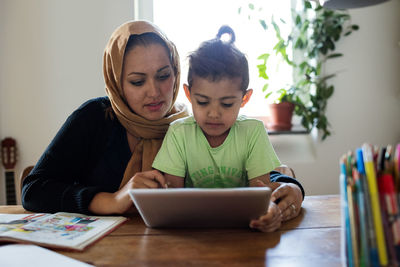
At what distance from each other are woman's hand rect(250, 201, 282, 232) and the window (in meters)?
2.01

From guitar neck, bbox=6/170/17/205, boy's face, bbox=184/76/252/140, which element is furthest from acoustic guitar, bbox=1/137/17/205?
boy's face, bbox=184/76/252/140

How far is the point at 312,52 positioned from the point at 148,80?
1.71 metres

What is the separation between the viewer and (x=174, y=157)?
1.21 metres

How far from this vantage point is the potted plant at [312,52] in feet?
8.63

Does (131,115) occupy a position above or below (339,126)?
above

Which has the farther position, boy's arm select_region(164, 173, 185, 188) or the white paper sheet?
boy's arm select_region(164, 173, 185, 188)

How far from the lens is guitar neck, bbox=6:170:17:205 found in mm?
2627

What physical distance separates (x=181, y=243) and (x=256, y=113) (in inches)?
89.6

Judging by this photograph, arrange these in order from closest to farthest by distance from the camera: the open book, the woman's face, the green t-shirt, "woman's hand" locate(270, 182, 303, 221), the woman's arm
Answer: the open book, "woman's hand" locate(270, 182, 303, 221), the woman's arm, the green t-shirt, the woman's face

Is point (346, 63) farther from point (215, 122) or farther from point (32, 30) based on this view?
point (32, 30)

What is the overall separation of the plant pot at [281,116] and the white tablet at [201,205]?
74.7 inches

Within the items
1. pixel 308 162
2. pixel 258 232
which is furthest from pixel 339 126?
pixel 258 232

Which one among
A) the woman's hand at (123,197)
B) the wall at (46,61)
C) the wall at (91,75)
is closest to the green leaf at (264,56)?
the wall at (91,75)

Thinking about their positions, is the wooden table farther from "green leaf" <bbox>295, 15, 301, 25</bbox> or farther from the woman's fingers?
"green leaf" <bbox>295, 15, 301, 25</bbox>
